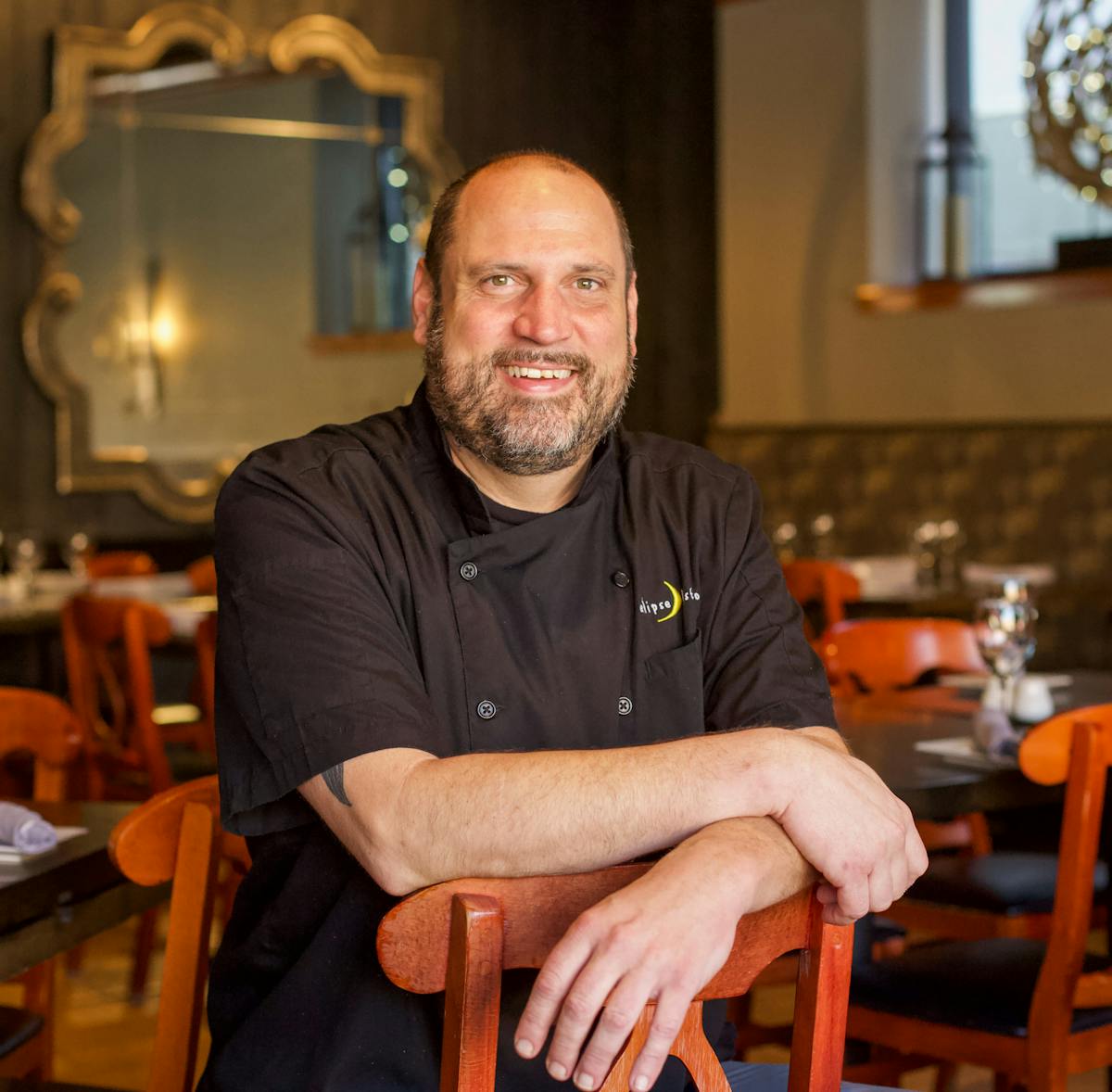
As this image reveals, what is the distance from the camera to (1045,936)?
2.93 meters

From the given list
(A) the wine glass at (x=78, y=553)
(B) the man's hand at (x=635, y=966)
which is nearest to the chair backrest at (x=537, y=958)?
(B) the man's hand at (x=635, y=966)

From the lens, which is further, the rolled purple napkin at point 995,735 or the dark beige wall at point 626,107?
the dark beige wall at point 626,107

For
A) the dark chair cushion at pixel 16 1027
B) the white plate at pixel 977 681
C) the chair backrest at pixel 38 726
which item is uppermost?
the chair backrest at pixel 38 726

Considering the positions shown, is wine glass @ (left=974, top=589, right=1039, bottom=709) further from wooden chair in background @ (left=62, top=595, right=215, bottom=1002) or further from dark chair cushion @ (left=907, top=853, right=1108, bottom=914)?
wooden chair in background @ (left=62, top=595, right=215, bottom=1002)

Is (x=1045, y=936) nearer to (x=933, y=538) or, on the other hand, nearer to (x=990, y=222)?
(x=933, y=538)

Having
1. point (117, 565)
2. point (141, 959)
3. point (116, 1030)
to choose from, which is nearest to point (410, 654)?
point (116, 1030)

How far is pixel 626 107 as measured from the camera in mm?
8414

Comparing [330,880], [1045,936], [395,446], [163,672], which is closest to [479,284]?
[395,446]

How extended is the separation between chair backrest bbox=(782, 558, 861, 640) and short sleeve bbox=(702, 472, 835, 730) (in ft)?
9.55

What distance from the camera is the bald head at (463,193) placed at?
1.86 metres

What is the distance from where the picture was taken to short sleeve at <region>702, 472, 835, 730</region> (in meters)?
1.79

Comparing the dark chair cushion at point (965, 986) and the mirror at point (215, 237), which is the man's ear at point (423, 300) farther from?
the mirror at point (215, 237)

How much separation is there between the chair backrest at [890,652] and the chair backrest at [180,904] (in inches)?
70.2

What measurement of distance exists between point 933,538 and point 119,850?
4.58 m
